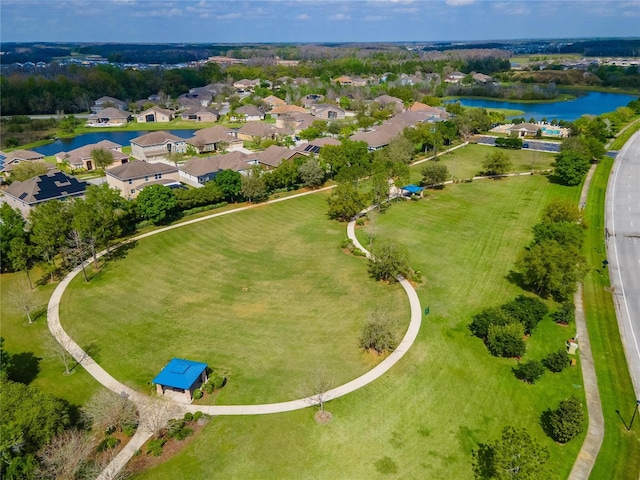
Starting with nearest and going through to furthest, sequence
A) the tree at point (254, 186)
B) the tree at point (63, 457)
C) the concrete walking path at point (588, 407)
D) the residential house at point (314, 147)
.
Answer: the tree at point (63, 457) < the concrete walking path at point (588, 407) < the tree at point (254, 186) < the residential house at point (314, 147)

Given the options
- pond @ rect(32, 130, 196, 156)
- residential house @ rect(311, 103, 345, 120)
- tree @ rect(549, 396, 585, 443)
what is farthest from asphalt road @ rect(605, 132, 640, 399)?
pond @ rect(32, 130, 196, 156)

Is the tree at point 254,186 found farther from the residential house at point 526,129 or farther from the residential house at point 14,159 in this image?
Result: the residential house at point 526,129

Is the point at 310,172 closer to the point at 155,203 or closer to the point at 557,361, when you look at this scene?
the point at 155,203

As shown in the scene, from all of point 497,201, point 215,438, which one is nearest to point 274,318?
point 215,438

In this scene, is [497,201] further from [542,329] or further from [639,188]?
[542,329]

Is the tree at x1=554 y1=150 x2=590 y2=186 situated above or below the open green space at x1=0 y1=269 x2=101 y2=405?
above

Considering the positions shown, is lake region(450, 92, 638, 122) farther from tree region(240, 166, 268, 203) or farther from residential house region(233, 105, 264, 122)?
tree region(240, 166, 268, 203)

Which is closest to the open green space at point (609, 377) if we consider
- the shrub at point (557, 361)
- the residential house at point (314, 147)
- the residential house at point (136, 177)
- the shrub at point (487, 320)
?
the shrub at point (557, 361)
